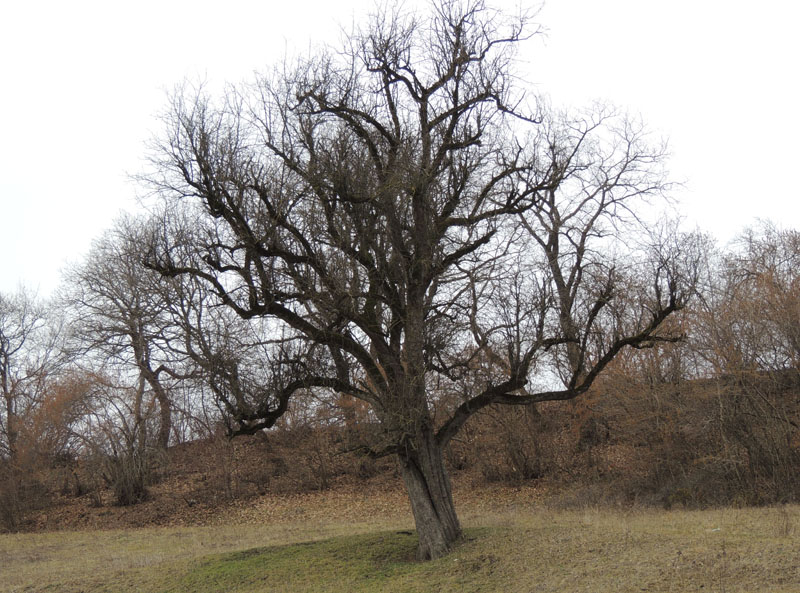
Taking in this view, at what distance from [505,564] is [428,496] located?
6.02ft

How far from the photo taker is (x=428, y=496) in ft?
35.0

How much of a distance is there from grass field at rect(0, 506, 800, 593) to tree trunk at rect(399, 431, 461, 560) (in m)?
0.32

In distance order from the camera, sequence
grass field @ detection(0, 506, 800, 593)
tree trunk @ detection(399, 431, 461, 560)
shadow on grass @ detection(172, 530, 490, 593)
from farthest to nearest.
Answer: tree trunk @ detection(399, 431, 461, 560) < shadow on grass @ detection(172, 530, 490, 593) < grass field @ detection(0, 506, 800, 593)

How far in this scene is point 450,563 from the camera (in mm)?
9742

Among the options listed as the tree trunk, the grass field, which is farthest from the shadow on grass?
the tree trunk

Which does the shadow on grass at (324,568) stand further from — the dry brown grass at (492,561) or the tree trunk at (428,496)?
the tree trunk at (428,496)

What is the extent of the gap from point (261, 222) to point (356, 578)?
572cm

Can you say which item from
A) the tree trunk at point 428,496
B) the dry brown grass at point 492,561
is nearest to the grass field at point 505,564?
the dry brown grass at point 492,561

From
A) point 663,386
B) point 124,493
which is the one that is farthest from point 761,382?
point 124,493

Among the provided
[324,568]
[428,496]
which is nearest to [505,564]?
[428,496]

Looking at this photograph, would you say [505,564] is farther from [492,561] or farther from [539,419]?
[539,419]

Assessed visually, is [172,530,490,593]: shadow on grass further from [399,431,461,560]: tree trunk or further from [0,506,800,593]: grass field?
[399,431,461,560]: tree trunk

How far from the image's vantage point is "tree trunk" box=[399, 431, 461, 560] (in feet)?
34.4

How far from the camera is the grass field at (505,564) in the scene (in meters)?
7.63
